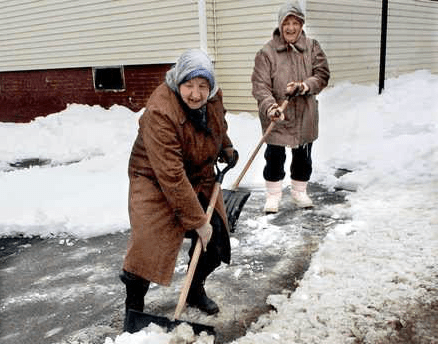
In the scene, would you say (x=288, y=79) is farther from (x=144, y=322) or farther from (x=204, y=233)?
(x=144, y=322)

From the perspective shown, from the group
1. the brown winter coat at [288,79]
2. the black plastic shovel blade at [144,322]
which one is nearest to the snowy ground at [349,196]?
the black plastic shovel blade at [144,322]

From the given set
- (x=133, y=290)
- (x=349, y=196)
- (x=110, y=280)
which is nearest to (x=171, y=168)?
(x=133, y=290)

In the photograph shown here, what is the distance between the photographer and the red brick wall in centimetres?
1046

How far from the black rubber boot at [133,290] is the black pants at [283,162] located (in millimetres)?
2476

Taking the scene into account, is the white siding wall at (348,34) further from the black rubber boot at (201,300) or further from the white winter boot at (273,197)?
the black rubber boot at (201,300)

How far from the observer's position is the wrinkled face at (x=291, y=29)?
4465 millimetres

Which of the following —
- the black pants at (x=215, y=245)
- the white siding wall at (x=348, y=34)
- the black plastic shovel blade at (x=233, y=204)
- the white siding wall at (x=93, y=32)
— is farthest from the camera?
the white siding wall at (x=93, y=32)

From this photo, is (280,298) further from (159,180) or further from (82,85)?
(82,85)

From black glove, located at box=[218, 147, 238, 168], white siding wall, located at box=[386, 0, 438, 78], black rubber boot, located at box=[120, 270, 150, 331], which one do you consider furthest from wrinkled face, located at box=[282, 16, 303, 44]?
white siding wall, located at box=[386, 0, 438, 78]

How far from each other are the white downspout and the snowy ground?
5.58 ft

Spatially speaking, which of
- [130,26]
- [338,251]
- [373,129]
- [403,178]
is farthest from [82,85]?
[338,251]

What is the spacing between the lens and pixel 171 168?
7.73ft

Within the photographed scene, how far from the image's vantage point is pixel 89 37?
11.2 m

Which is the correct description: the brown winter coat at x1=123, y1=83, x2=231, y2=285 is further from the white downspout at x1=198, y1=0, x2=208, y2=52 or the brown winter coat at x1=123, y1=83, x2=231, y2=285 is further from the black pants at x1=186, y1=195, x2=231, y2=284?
the white downspout at x1=198, y1=0, x2=208, y2=52
